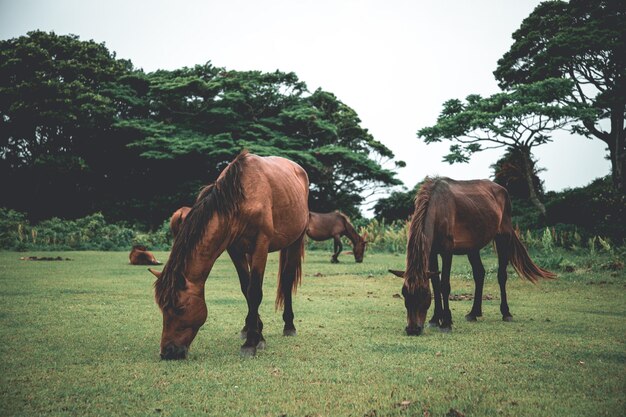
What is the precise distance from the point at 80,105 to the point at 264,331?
1192 inches

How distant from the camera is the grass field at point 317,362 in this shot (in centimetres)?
347

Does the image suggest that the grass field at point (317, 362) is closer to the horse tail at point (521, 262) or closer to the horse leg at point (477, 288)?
the horse leg at point (477, 288)

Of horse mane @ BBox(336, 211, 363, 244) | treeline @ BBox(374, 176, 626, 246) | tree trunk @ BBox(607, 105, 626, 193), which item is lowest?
horse mane @ BBox(336, 211, 363, 244)

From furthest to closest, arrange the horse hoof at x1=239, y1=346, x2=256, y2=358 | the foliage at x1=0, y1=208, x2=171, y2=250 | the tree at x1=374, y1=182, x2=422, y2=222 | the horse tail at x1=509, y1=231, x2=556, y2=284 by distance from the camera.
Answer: the tree at x1=374, y1=182, x2=422, y2=222
the foliage at x1=0, y1=208, x2=171, y2=250
the horse tail at x1=509, y1=231, x2=556, y2=284
the horse hoof at x1=239, y1=346, x2=256, y2=358

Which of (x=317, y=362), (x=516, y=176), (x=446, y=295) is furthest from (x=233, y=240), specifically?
(x=516, y=176)

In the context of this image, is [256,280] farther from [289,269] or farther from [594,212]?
[594,212]

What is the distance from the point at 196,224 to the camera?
501cm

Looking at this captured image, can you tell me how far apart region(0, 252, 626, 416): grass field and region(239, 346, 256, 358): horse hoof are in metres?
0.10

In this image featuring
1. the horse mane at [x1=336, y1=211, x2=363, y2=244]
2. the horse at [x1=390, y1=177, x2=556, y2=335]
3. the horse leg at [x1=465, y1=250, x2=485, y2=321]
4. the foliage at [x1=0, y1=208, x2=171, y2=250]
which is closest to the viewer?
the horse at [x1=390, y1=177, x2=556, y2=335]

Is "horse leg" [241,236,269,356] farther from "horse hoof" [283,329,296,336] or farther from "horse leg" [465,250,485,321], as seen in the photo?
"horse leg" [465,250,485,321]

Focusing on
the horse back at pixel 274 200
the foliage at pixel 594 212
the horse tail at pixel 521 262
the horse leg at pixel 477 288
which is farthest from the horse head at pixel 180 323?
the foliage at pixel 594 212

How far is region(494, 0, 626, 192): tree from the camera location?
88.5 feet

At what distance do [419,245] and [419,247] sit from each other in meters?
0.04

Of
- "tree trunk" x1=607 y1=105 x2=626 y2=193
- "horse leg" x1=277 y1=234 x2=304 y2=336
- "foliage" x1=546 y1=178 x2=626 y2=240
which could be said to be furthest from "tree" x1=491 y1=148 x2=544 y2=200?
"horse leg" x1=277 y1=234 x2=304 y2=336
